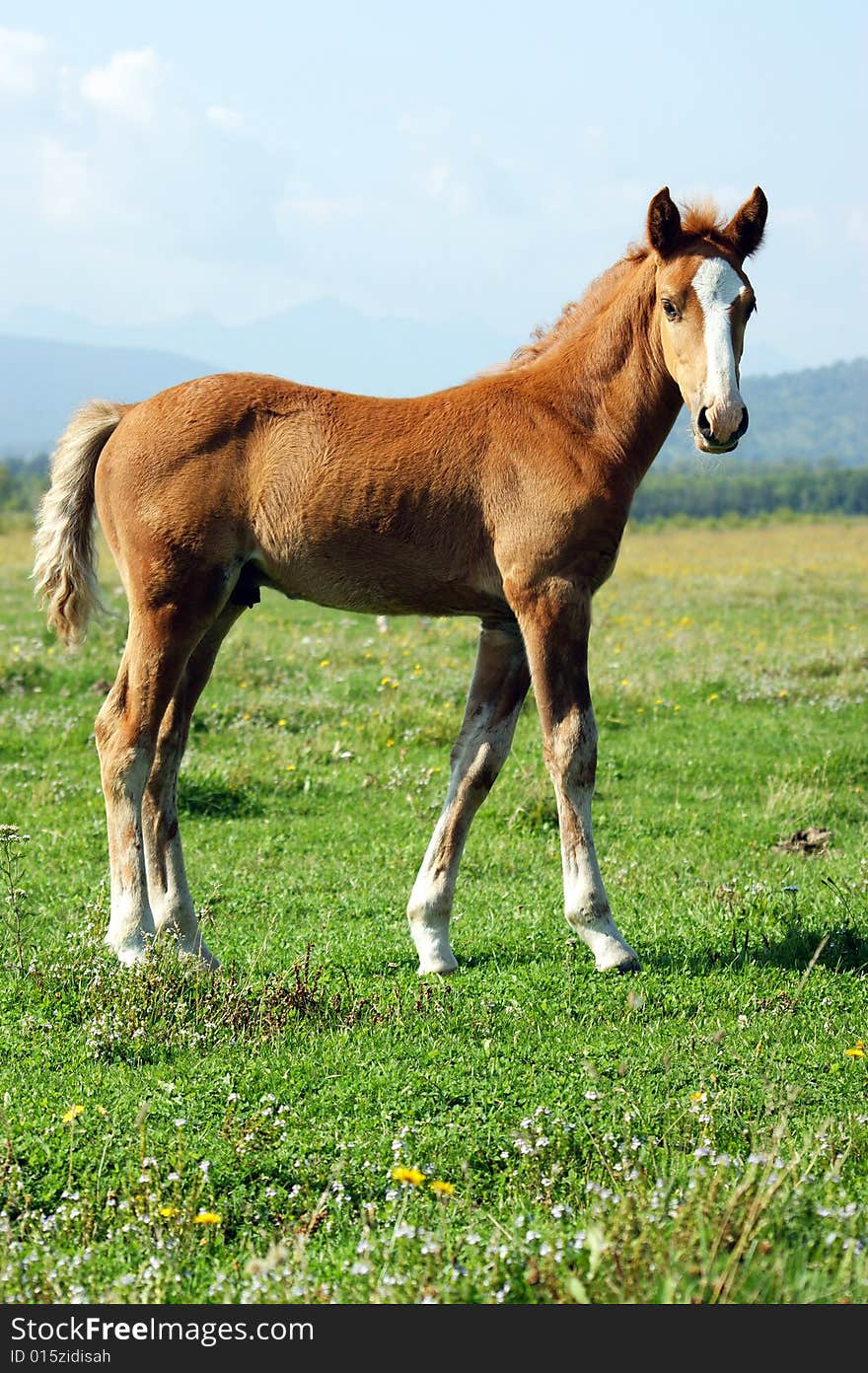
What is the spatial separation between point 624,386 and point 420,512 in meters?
1.20

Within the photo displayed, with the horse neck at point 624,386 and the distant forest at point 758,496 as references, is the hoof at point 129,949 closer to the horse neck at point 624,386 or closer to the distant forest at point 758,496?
the horse neck at point 624,386

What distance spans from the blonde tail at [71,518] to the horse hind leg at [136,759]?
584 millimetres

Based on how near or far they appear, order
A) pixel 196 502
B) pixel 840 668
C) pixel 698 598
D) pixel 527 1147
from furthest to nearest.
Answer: pixel 698 598
pixel 840 668
pixel 196 502
pixel 527 1147

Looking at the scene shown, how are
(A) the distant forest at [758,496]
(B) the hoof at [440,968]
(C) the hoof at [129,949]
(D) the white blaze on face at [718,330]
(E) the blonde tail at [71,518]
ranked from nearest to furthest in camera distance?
(D) the white blaze on face at [718,330] < (C) the hoof at [129,949] < (B) the hoof at [440,968] < (E) the blonde tail at [71,518] < (A) the distant forest at [758,496]

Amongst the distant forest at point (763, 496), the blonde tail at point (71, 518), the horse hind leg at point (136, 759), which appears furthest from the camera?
the distant forest at point (763, 496)

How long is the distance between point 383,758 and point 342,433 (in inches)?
197

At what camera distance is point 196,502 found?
5.98 metres

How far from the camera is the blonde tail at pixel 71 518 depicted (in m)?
6.57

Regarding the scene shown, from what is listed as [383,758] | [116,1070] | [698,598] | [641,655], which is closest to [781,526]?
[698,598]

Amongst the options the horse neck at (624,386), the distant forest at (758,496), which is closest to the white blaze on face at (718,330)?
the horse neck at (624,386)

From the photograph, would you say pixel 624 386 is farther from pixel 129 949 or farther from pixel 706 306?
pixel 129 949

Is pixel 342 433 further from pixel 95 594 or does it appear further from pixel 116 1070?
pixel 116 1070

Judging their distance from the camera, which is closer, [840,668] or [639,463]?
[639,463]

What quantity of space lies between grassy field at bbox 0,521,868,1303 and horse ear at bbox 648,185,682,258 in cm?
338
